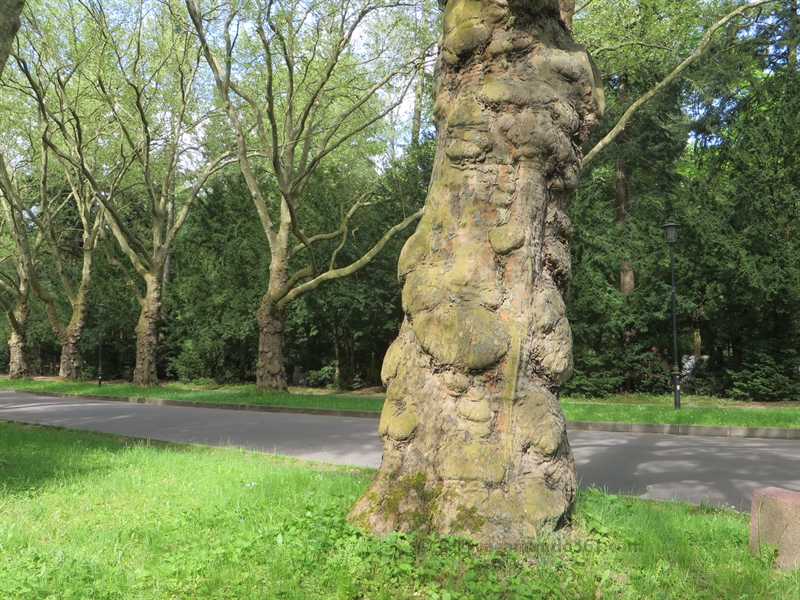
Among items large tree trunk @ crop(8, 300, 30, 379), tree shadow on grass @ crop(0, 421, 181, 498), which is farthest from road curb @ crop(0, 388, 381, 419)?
large tree trunk @ crop(8, 300, 30, 379)

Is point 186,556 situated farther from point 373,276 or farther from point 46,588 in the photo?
point 373,276

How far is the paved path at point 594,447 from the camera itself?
7105 millimetres

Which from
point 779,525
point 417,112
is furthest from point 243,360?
point 779,525

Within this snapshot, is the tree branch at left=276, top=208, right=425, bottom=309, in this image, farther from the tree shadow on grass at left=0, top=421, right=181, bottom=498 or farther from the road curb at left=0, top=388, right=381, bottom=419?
the tree shadow on grass at left=0, top=421, right=181, bottom=498

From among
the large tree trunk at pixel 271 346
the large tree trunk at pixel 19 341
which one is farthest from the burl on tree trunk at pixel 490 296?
the large tree trunk at pixel 19 341

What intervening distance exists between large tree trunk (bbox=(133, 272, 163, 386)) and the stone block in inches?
898

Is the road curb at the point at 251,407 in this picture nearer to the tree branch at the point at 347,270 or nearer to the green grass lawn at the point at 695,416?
the tree branch at the point at 347,270

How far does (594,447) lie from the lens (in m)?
9.97

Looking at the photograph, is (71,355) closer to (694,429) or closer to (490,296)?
(694,429)

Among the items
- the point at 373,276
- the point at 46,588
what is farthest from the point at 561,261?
the point at 373,276

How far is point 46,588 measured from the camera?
352cm

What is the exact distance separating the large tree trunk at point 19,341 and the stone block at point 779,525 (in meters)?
31.0

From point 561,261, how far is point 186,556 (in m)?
3.17

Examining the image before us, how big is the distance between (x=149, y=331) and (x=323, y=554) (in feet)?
72.1
